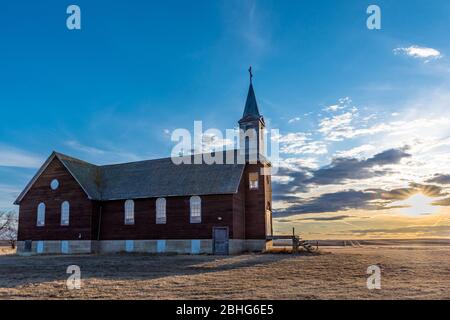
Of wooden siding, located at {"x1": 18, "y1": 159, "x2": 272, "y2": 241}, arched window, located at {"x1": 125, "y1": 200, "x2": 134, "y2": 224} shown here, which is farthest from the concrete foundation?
→ arched window, located at {"x1": 125, "y1": 200, "x2": 134, "y2": 224}

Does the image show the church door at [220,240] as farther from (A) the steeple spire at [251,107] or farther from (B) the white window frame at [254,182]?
(A) the steeple spire at [251,107]

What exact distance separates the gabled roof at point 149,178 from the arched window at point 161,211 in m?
0.59

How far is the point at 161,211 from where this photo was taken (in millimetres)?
37188

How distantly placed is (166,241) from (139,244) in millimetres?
2906

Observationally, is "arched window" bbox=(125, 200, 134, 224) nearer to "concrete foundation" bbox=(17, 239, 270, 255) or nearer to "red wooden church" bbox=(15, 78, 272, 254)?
"red wooden church" bbox=(15, 78, 272, 254)

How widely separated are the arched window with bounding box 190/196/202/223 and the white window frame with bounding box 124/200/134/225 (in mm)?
6322

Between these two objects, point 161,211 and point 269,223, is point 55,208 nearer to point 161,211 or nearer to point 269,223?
point 161,211

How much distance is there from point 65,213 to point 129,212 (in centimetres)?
659

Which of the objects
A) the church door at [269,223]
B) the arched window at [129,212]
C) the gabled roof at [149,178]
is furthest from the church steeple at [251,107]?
the arched window at [129,212]

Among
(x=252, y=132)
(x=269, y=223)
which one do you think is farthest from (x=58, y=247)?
(x=252, y=132)

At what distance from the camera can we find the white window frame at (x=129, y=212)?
1509 inches

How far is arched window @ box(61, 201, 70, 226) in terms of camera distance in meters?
39.7

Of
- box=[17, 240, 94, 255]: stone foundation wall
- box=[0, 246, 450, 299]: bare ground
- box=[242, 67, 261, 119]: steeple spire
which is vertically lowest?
box=[0, 246, 450, 299]: bare ground
